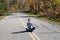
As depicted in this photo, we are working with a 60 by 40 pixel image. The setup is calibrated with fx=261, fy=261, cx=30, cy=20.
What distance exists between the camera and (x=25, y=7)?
156 metres

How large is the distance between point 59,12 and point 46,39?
2929 cm

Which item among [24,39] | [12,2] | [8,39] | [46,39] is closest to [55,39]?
[46,39]

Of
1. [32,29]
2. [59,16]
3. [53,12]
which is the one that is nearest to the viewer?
[32,29]

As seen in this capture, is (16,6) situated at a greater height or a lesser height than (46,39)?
lesser

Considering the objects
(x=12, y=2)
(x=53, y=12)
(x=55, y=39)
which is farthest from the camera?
(x=12, y=2)

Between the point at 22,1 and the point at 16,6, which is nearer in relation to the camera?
the point at 16,6

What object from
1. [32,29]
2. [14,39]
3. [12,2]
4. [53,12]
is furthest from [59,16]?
[12,2]

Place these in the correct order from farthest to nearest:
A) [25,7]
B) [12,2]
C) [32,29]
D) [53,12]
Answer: [12,2] < [25,7] < [53,12] < [32,29]

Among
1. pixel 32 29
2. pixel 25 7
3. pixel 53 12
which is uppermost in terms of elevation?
pixel 32 29

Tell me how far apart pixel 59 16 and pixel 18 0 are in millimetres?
132118

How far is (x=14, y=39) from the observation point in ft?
52.2

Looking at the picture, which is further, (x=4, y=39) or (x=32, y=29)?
(x=32, y=29)

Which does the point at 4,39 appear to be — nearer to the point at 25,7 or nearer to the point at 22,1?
the point at 25,7

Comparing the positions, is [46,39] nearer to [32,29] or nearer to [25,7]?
[32,29]
